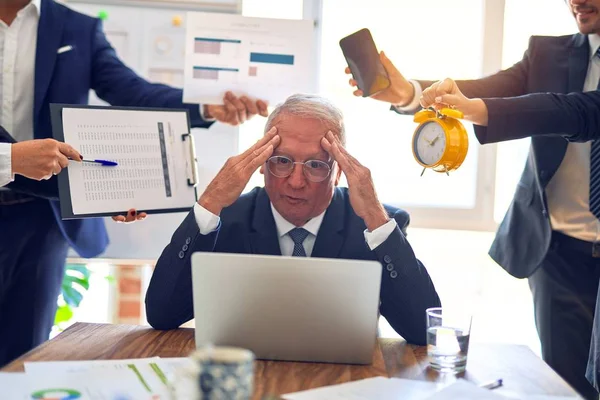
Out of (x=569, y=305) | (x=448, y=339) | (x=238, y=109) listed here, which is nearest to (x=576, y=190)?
(x=569, y=305)

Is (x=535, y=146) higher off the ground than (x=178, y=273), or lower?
higher

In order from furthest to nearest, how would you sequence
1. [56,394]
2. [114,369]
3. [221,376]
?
[114,369]
[56,394]
[221,376]

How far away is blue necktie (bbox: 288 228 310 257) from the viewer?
7.14 feet

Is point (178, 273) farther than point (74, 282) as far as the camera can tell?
No

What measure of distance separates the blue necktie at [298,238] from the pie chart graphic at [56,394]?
3.24 ft

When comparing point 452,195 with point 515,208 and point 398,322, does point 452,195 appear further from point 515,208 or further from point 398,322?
point 398,322

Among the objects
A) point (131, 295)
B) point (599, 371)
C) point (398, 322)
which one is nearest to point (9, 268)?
point (131, 295)

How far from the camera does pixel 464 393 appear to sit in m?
1.34

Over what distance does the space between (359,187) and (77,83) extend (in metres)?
1.17

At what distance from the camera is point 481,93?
101 inches

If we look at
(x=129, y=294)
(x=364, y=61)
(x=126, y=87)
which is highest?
(x=364, y=61)

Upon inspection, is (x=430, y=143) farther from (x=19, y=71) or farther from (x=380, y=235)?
(x=19, y=71)

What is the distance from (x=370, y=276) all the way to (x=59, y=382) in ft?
2.00

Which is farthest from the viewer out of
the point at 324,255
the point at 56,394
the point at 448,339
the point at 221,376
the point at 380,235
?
the point at 324,255
